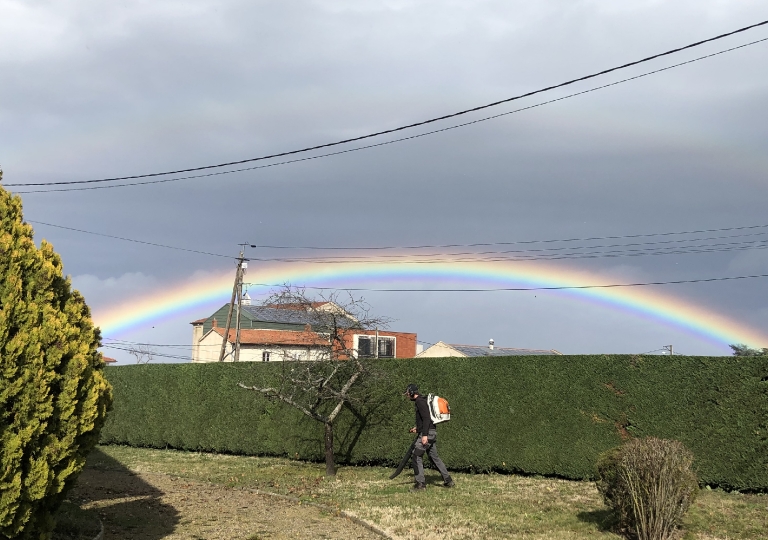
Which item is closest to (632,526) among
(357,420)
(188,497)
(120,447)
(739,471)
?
(739,471)

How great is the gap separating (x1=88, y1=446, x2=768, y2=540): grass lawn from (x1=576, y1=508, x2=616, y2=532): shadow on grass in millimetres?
15

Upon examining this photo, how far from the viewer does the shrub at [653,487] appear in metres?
8.95

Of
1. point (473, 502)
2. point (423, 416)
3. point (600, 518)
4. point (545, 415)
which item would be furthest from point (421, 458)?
point (600, 518)

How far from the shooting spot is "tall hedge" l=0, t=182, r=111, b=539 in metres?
6.77

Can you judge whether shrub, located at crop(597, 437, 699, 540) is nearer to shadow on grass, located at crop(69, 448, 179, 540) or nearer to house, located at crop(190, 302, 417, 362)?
shadow on grass, located at crop(69, 448, 179, 540)

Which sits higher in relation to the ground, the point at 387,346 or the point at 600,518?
the point at 387,346

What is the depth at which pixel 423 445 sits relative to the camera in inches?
548

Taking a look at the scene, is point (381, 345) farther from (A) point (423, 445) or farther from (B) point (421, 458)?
(B) point (421, 458)

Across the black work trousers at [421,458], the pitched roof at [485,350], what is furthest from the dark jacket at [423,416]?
the pitched roof at [485,350]

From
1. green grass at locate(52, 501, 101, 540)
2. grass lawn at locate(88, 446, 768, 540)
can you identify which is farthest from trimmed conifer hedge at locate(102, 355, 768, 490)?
green grass at locate(52, 501, 101, 540)

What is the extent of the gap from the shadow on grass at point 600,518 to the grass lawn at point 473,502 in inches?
0.6

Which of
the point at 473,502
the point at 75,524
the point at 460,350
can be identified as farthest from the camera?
the point at 460,350

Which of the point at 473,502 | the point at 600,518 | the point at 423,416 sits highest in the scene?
the point at 423,416

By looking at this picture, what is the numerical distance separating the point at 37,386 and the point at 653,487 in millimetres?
7059
